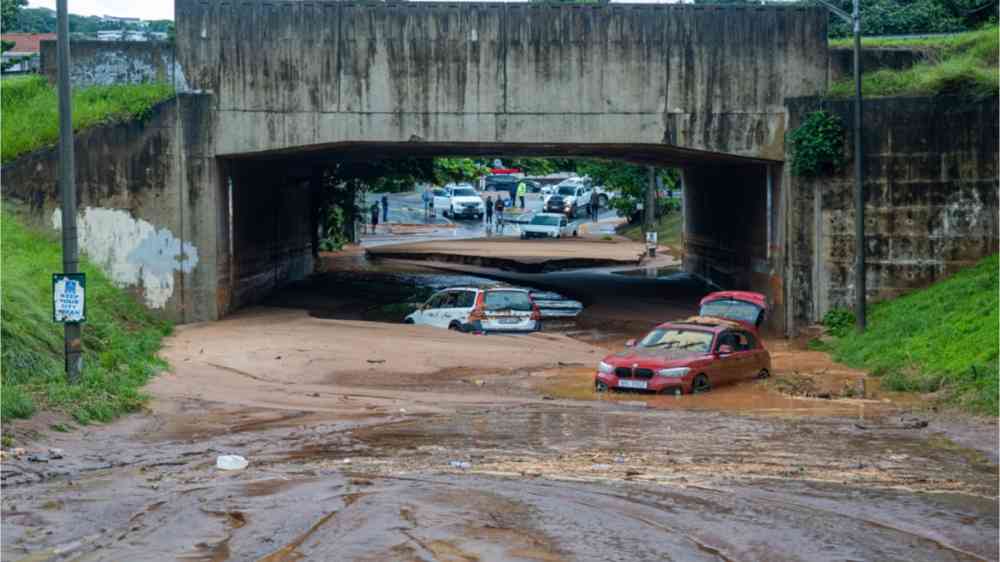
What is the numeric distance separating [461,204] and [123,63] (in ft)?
150

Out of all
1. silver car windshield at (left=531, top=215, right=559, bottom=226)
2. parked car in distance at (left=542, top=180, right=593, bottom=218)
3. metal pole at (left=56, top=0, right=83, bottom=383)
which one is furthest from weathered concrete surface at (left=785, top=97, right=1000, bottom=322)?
parked car in distance at (left=542, top=180, right=593, bottom=218)

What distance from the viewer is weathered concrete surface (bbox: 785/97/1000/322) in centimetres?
2908

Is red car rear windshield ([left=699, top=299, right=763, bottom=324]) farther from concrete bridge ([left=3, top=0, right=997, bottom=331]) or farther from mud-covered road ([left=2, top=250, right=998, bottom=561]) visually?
mud-covered road ([left=2, top=250, right=998, bottom=561])

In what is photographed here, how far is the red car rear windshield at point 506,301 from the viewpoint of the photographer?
29.8 meters

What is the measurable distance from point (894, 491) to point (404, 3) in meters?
19.5

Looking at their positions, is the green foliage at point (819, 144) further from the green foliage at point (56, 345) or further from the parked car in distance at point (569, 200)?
the parked car in distance at point (569, 200)

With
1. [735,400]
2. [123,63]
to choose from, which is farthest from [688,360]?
[123,63]

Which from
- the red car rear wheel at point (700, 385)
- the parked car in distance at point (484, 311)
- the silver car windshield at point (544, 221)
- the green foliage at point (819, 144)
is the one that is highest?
the green foliage at point (819, 144)

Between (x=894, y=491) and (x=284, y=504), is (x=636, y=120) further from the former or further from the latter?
(x=284, y=504)

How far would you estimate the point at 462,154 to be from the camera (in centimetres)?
3897

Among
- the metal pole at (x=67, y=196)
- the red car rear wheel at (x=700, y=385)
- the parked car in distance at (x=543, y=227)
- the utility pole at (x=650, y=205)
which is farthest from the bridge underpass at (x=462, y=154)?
the parked car in distance at (x=543, y=227)

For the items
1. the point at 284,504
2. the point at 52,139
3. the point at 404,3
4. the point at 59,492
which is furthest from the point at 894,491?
the point at 52,139

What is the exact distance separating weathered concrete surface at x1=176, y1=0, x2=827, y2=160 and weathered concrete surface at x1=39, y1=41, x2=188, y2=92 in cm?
50

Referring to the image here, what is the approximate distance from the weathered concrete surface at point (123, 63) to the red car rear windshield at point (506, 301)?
8.53 meters
